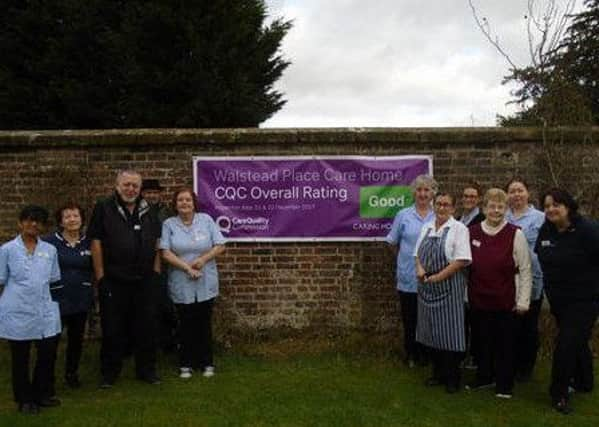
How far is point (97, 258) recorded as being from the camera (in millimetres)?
5617

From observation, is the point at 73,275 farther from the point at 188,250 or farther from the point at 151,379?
the point at 151,379

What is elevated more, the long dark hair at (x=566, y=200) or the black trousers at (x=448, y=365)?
the long dark hair at (x=566, y=200)

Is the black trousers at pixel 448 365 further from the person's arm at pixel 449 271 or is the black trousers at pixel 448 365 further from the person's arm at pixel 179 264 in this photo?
the person's arm at pixel 179 264

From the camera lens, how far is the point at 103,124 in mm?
15961

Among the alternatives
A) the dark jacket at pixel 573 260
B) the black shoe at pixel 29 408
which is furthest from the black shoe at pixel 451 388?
the black shoe at pixel 29 408

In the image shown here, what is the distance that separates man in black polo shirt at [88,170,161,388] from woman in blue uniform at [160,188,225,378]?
151 millimetres

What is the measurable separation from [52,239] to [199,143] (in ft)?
7.16

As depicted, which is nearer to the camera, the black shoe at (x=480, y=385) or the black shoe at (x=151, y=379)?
the black shoe at (x=480, y=385)

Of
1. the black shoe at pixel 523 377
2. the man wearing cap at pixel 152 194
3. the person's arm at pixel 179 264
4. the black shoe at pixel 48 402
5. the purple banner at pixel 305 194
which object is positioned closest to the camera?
the black shoe at pixel 48 402

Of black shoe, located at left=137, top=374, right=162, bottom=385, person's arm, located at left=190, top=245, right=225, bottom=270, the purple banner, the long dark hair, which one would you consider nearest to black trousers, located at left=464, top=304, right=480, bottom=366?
the long dark hair

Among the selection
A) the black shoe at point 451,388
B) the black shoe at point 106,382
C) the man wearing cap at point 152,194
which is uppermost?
the man wearing cap at point 152,194

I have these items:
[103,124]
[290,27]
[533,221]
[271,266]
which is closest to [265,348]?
[271,266]

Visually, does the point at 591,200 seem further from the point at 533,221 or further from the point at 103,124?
the point at 103,124

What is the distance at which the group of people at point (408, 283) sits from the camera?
16.6ft
